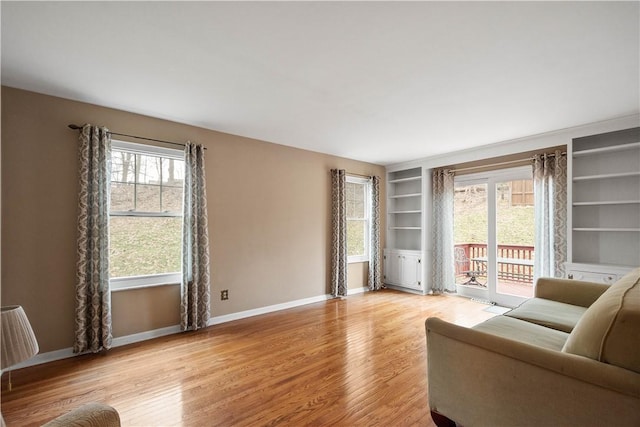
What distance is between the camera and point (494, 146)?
438cm

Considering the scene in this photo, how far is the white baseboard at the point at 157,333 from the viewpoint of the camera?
8.61ft

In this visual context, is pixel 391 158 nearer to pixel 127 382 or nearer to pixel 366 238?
pixel 366 238

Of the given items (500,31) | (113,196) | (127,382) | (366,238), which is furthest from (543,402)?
(366,238)

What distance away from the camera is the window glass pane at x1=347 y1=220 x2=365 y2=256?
17.8 ft

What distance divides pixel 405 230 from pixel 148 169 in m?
4.79

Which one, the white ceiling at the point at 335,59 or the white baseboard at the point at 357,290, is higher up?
the white ceiling at the point at 335,59

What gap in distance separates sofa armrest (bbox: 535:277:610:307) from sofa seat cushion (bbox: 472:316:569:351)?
2.79 ft

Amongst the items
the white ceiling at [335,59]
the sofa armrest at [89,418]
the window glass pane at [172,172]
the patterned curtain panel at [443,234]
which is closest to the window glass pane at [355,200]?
the patterned curtain panel at [443,234]

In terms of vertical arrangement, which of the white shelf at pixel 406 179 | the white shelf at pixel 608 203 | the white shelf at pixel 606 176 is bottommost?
the white shelf at pixel 608 203

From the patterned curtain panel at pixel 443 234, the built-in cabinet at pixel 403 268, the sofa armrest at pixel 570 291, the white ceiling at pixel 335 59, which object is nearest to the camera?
the white ceiling at pixel 335 59

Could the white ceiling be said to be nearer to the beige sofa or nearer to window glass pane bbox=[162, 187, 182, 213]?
window glass pane bbox=[162, 187, 182, 213]

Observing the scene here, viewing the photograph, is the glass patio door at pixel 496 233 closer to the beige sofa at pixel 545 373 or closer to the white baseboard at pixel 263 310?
the white baseboard at pixel 263 310

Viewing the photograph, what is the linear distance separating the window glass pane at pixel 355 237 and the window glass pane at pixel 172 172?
3.04 m

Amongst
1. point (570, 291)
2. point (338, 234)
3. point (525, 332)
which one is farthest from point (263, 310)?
point (570, 291)
